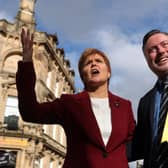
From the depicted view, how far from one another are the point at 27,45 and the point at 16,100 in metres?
22.3

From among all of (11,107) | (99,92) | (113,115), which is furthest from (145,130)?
(11,107)

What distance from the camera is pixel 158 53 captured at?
2.63 m

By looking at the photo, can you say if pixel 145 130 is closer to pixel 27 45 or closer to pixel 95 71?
pixel 95 71

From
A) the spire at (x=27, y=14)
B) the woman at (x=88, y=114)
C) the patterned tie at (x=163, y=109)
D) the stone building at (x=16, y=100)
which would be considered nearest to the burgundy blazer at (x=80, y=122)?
the woman at (x=88, y=114)

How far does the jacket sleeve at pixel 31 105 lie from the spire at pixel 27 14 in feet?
82.0

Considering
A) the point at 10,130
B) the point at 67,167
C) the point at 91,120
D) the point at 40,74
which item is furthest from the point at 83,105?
the point at 40,74

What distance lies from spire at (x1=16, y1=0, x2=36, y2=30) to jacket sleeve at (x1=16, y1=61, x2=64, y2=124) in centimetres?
2498

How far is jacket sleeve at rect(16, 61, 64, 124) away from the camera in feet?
9.23

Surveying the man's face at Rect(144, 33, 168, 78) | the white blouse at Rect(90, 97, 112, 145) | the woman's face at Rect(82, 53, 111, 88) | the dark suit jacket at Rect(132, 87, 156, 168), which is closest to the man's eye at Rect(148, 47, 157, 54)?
the man's face at Rect(144, 33, 168, 78)

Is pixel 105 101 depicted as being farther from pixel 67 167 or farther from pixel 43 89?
pixel 43 89

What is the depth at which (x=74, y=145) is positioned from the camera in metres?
2.73

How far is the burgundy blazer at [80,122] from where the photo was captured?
2.64 metres

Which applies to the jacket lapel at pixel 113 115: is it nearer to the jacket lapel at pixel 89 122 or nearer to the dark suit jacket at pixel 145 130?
the jacket lapel at pixel 89 122

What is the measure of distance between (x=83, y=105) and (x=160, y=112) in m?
0.70
